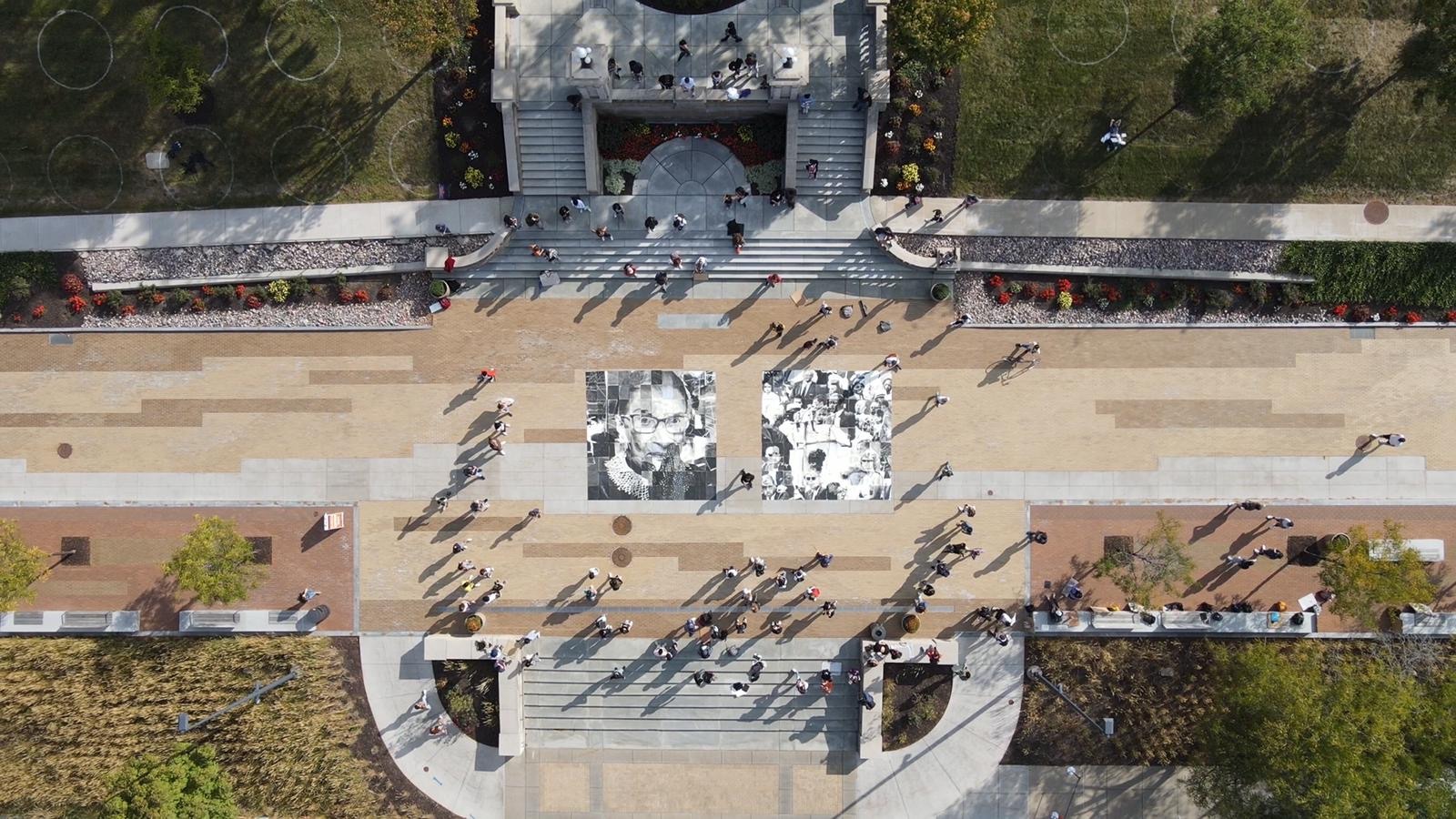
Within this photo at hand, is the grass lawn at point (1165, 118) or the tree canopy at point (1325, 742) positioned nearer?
the tree canopy at point (1325, 742)

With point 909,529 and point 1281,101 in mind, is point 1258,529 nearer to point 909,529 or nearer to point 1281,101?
point 909,529

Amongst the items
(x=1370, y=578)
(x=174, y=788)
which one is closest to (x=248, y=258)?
(x=174, y=788)

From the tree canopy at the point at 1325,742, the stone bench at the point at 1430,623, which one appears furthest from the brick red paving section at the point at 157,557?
the stone bench at the point at 1430,623

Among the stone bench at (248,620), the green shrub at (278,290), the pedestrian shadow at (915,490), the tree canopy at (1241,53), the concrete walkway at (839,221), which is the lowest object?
the stone bench at (248,620)

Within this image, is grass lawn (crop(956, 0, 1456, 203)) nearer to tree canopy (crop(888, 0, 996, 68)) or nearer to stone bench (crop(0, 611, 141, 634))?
tree canopy (crop(888, 0, 996, 68))

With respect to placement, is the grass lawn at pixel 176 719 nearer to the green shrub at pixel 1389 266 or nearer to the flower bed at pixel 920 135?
the flower bed at pixel 920 135

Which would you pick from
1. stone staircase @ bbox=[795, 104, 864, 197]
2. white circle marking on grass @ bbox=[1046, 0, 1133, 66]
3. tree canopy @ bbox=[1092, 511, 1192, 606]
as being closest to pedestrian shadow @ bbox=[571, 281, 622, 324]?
stone staircase @ bbox=[795, 104, 864, 197]

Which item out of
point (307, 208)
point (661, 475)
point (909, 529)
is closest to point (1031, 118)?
point (909, 529)
